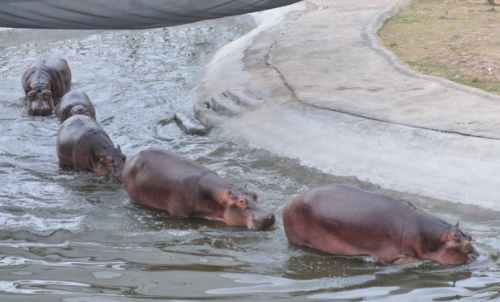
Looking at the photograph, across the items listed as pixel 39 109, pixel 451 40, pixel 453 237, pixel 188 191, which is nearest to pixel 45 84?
pixel 39 109

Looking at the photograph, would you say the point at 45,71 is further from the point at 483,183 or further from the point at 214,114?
the point at 483,183

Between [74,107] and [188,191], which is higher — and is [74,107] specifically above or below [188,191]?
above

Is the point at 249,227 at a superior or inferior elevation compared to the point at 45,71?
inferior

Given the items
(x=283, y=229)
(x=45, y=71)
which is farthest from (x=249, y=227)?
(x=45, y=71)

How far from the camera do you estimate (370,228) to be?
193 inches

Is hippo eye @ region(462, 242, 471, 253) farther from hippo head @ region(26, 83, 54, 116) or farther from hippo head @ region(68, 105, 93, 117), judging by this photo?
hippo head @ region(26, 83, 54, 116)

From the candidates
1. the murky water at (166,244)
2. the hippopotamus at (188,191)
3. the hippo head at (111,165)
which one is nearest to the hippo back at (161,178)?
the hippopotamus at (188,191)

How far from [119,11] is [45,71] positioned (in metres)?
3.94

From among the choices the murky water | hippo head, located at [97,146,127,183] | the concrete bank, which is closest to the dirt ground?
the concrete bank

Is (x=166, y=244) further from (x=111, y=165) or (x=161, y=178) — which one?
(x=111, y=165)

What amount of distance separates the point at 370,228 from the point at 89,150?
3.79 meters

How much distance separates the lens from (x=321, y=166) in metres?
7.16

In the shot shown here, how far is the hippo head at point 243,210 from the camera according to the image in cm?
570

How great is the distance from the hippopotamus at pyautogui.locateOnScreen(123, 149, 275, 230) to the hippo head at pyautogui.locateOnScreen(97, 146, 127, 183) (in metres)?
0.47
